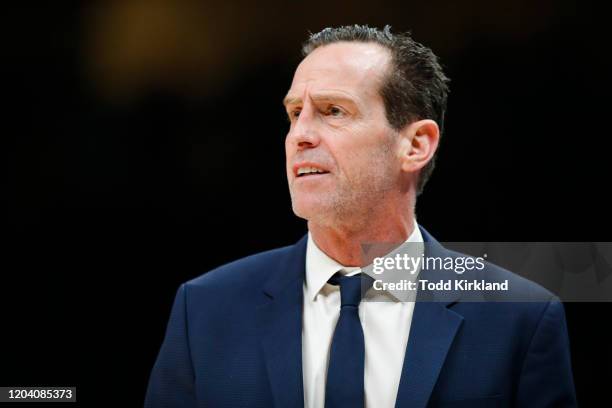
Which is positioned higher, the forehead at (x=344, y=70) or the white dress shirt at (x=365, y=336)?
the forehead at (x=344, y=70)

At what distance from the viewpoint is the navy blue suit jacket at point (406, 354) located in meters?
1.83

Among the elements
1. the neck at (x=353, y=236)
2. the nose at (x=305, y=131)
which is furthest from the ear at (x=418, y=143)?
the nose at (x=305, y=131)

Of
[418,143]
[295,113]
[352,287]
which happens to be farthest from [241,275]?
[418,143]

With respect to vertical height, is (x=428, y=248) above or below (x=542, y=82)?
below

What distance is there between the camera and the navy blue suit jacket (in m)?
1.83

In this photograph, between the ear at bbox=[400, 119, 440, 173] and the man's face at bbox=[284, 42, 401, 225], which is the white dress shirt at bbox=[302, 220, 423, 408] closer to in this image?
the man's face at bbox=[284, 42, 401, 225]

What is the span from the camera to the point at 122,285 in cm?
246

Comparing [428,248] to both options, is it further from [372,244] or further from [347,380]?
[347,380]

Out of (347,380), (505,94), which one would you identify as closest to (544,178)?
(505,94)

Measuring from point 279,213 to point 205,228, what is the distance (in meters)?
0.25

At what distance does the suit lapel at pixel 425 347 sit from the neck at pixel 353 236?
0.67 ft

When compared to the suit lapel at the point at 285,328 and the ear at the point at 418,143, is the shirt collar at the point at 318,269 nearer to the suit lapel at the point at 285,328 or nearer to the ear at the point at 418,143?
the suit lapel at the point at 285,328

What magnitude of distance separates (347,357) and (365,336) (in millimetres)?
91

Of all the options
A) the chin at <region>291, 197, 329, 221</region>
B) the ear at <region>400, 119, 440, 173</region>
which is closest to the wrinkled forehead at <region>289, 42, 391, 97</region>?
the ear at <region>400, 119, 440, 173</region>
